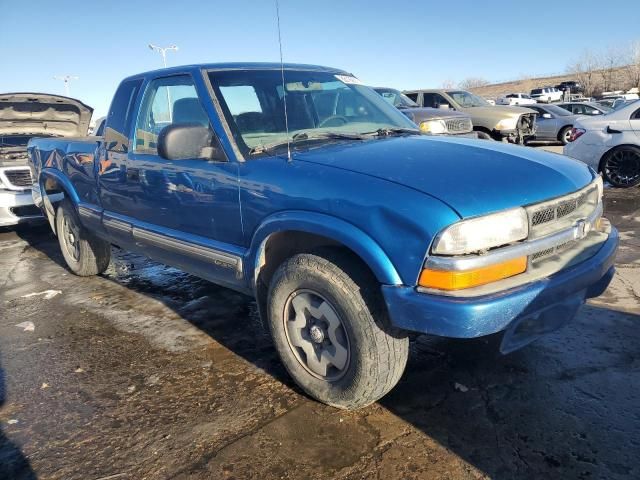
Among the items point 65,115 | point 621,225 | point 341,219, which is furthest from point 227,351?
point 65,115

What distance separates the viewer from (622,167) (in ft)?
26.9

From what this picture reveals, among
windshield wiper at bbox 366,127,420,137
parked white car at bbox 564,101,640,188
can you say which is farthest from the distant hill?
windshield wiper at bbox 366,127,420,137

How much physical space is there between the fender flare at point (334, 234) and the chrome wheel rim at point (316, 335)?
0.34m

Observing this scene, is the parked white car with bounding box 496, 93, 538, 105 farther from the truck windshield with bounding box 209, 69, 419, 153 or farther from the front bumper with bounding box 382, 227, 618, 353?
the front bumper with bounding box 382, 227, 618, 353

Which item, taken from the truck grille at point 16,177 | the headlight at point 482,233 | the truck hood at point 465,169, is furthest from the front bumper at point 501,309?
the truck grille at point 16,177

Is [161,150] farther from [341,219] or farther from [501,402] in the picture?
[501,402]

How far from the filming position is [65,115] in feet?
25.7

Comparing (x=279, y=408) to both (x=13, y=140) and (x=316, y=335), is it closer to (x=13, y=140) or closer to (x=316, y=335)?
(x=316, y=335)

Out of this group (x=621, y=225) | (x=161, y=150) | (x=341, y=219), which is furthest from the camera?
(x=621, y=225)

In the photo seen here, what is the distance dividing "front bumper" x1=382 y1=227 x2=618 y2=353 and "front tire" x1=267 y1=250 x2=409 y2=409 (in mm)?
168

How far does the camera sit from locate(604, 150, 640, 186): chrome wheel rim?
8031 mm

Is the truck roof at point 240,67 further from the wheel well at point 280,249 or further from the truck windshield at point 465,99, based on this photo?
the truck windshield at point 465,99

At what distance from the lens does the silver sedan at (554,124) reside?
16938mm

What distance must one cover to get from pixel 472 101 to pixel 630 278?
970cm
